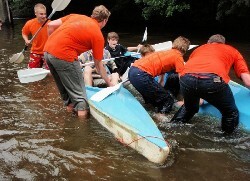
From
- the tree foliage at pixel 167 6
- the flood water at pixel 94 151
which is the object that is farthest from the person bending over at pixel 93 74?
the tree foliage at pixel 167 6

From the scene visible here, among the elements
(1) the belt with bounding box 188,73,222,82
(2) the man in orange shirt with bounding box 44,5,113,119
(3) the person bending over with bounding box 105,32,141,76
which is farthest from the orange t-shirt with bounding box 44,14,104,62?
(3) the person bending over with bounding box 105,32,141,76

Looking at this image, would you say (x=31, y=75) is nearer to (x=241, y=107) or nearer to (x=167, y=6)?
(x=241, y=107)

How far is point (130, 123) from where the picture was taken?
4281mm

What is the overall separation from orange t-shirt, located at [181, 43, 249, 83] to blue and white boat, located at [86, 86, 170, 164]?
0.81 meters

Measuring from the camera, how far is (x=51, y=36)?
4.82 meters

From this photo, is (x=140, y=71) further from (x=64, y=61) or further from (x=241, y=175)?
(x=241, y=175)

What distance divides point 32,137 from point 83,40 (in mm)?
1376

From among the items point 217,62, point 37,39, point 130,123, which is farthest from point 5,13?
point 217,62

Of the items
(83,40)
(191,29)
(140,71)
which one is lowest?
(191,29)

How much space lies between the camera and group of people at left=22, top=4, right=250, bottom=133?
161 inches

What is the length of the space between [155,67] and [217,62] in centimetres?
108

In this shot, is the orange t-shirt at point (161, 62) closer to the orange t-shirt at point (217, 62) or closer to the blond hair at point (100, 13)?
the orange t-shirt at point (217, 62)

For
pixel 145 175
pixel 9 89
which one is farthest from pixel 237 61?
pixel 9 89

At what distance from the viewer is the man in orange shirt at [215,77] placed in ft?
13.1
